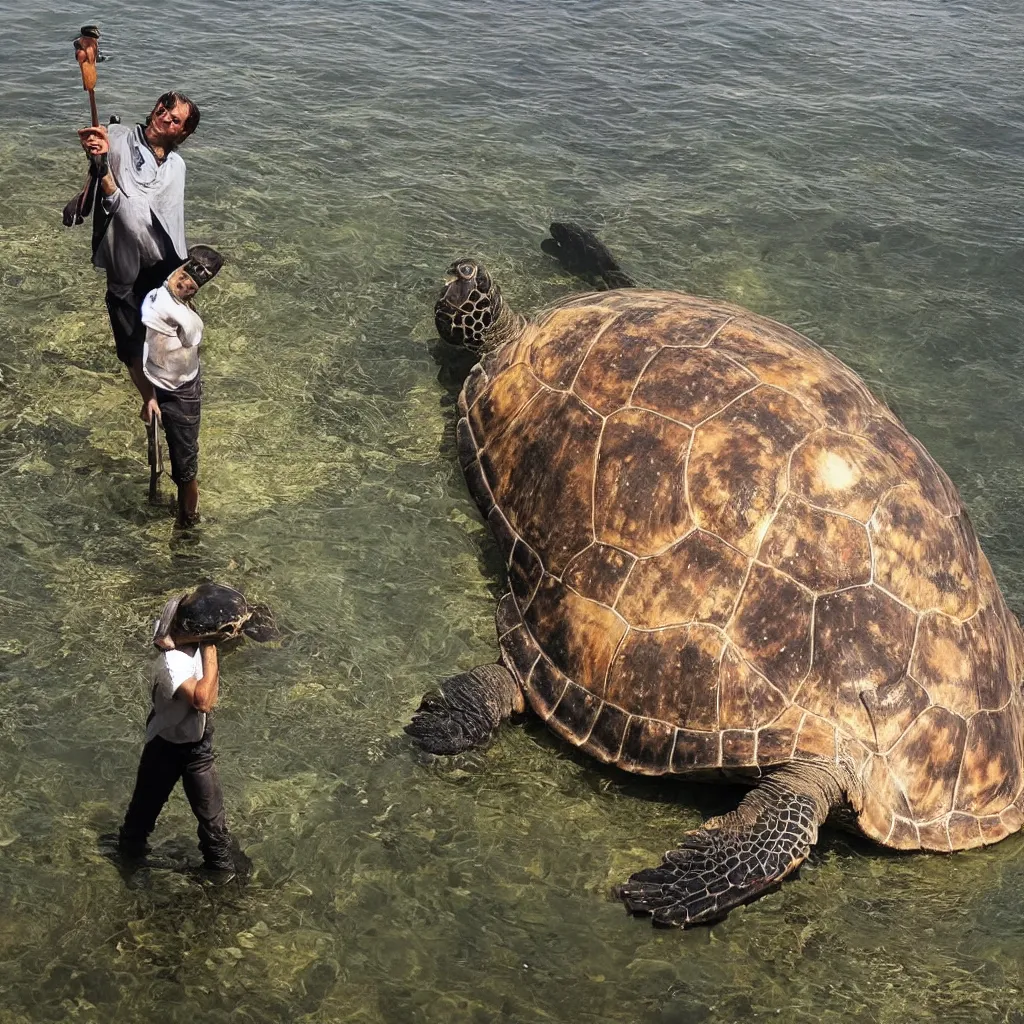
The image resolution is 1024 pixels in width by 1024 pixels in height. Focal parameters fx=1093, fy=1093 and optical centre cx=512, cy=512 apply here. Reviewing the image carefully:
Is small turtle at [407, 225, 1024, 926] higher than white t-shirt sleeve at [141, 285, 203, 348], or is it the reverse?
white t-shirt sleeve at [141, 285, 203, 348]

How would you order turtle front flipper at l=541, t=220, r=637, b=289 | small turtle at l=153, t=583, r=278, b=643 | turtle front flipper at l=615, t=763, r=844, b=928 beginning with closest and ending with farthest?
small turtle at l=153, t=583, r=278, b=643 < turtle front flipper at l=615, t=763, r=844, b=928 < turtle front flipper at l=541, t=220, r=637, b=289

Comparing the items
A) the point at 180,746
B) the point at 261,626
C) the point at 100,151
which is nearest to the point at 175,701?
the point at 180,746

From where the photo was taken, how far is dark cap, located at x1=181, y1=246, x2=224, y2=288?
19.1ft

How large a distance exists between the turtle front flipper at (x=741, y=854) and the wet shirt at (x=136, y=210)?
4610 millimetres

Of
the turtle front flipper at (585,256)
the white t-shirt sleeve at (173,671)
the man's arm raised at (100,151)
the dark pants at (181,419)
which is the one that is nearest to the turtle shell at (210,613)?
the white t-shirt sleeve at (173,671)

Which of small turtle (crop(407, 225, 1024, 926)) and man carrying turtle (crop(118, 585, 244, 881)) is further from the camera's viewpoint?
small turtle (crop(407, 225, 1024, 926))

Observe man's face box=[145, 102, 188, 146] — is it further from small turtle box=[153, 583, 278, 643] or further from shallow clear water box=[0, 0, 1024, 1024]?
small turtle box=[153, 583, 278, 643]

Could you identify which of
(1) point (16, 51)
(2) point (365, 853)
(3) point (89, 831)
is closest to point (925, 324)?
(2) point (365, 853)

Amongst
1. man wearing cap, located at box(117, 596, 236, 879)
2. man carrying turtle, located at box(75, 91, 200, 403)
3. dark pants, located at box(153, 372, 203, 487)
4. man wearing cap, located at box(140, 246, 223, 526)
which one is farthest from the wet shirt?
man wearing cap, located at box(117, 596, 236, 879)

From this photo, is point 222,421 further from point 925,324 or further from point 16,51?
point 16,51

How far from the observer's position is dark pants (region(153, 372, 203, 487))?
624 cm

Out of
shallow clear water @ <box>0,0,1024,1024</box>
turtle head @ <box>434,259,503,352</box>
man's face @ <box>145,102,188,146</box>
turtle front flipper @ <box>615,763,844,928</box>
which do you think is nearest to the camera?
shallow clear water @ <box>0,0,1024,1024</box>

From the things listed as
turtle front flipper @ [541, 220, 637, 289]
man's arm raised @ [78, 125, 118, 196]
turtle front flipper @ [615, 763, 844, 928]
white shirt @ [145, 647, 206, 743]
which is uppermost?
man's arm raised @ [78, 125, 118, 196]

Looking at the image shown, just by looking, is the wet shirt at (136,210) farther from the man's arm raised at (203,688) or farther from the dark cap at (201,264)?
the man's arm raised at (203,688)
